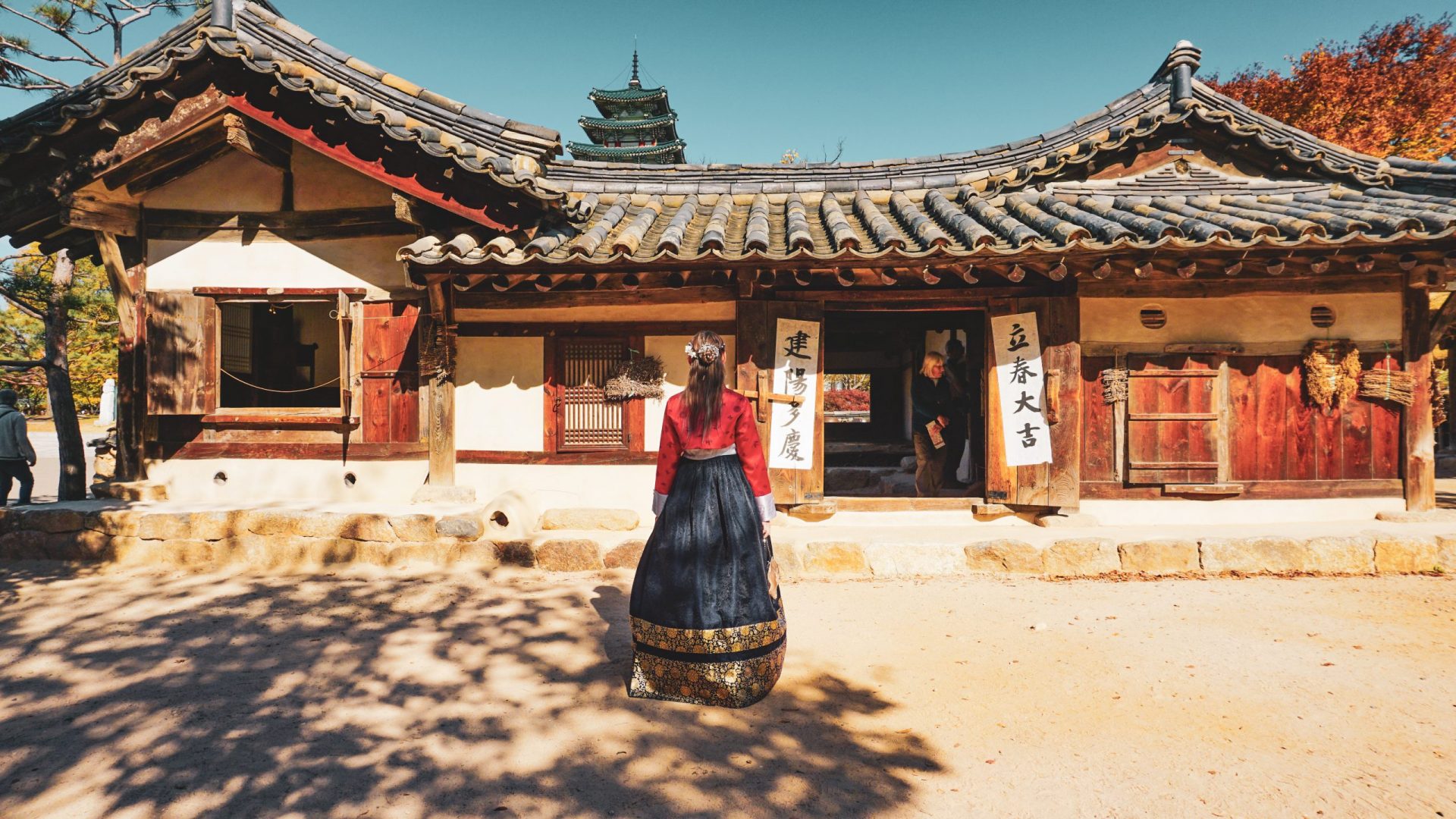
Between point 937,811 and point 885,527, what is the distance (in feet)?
13.2

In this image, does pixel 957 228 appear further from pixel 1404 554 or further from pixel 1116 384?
pixel 1404 554

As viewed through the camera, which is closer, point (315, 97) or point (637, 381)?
point (315, 97)

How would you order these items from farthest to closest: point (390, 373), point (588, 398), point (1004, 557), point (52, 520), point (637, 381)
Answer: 1. point (390, 373)
2. point (588, 398)
3. point (637, 381)
4. point (52, 520)
5. point (1004, 557)

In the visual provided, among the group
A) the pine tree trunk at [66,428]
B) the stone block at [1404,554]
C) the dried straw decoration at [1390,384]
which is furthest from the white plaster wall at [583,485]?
the dried straw decoration at [1390,384]

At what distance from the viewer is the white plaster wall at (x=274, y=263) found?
7.37 metres

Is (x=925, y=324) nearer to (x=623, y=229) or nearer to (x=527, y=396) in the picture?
(x=623, y=229)

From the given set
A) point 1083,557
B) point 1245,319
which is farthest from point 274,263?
point 1245,319

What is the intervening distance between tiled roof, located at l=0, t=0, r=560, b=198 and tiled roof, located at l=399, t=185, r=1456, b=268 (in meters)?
0.80

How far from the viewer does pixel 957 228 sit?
21.8 feet

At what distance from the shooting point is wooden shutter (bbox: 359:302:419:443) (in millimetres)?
7301

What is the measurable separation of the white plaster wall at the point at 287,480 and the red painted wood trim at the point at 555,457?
554 millimetres

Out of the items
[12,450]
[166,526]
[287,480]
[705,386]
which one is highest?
[705,386]

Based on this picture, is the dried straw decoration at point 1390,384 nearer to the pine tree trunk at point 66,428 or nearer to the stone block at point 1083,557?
the stone block at point 1083,557

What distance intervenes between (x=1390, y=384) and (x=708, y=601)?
715cm
